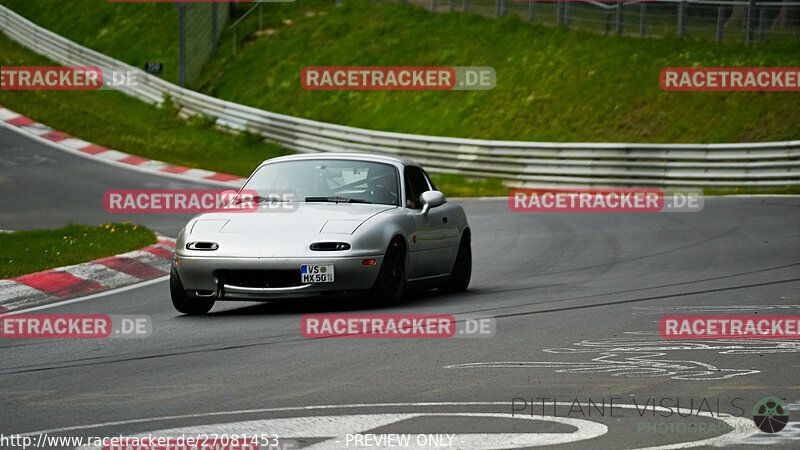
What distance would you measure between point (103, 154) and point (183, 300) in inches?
728

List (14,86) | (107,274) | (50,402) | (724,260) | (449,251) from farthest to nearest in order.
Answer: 1. (14,86)
2. (724,260)
3. (107,274)
4. (449,251)
5. (50,402)

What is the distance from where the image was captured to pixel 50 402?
21.9 ft

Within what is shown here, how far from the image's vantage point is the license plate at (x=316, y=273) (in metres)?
10.1

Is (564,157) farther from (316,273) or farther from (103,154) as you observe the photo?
(316,273)

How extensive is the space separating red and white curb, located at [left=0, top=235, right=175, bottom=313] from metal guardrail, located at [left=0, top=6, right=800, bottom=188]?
12.5m

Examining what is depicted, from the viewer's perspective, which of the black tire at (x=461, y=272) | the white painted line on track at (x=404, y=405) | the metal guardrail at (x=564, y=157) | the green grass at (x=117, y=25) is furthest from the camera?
the green grass at (x=117, y=25)

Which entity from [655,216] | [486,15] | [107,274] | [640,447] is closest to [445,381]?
[640,447]

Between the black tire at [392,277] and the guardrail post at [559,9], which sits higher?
the guardrail post at [559,9]

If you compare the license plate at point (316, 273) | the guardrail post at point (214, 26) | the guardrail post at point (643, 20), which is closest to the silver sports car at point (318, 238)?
the license plate at point (316, 273)

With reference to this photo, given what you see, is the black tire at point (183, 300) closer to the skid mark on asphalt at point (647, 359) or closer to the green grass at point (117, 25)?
the skid mark on asphalt at point (647, 359)

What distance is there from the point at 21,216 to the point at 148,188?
14.6ft

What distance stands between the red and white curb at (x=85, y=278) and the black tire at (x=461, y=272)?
311cm

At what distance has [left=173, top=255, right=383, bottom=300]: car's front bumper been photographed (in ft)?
33.0

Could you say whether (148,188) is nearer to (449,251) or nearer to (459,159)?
(459,159)
